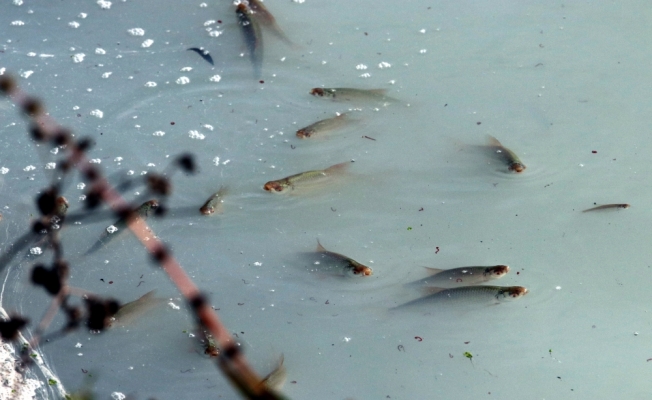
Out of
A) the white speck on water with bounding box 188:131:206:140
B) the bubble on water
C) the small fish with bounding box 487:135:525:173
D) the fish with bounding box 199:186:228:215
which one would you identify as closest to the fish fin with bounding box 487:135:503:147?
the small fish with bounding box 487:135:525:173

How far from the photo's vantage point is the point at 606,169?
4.56 meters

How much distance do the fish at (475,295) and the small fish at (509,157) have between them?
0.97 meters

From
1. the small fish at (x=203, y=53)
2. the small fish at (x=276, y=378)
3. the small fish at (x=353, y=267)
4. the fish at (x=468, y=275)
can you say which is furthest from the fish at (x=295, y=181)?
the small fish at (x=203, y=53)

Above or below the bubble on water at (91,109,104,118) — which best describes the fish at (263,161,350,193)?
below

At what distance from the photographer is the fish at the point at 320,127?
15.2 feet

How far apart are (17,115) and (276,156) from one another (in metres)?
2.21

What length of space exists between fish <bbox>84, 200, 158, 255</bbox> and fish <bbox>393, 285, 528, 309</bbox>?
2.06m

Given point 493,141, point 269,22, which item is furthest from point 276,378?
point 269,22

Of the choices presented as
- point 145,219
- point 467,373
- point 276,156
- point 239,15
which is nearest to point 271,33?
point 239,15

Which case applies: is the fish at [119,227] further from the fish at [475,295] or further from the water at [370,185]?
the fish at [475,295]

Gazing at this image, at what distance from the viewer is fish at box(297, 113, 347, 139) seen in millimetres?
4645

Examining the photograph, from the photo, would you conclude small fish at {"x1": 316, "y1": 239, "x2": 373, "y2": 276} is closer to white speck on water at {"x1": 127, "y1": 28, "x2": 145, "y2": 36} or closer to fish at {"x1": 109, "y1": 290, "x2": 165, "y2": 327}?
fish at {"x1": 109, "y1": 290, "x2": 165, "y2": 327}

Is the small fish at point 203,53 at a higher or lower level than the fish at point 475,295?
higher

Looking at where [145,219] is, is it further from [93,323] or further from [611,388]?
[611,388]
